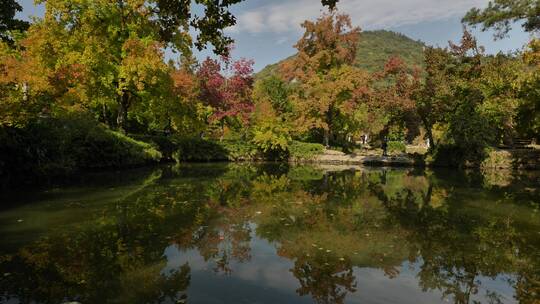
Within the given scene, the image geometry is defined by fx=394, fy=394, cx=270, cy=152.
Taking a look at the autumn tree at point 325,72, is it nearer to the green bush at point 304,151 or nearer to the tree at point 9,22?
the green bush at point 304,151

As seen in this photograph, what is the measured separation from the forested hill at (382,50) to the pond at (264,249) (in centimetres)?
8776

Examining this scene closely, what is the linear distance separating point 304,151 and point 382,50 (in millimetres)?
103127

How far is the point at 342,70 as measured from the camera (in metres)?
34.2

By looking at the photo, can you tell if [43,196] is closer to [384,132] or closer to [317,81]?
[317,81]

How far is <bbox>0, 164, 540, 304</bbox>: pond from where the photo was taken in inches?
213

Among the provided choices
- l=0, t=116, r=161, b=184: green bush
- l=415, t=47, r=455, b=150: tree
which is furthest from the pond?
l=415, t=47, r=455, b=150: tree

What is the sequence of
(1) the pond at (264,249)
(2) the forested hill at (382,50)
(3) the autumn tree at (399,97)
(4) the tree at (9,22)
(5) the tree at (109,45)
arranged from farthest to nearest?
(2) the forested hill at (382,50) → (3) the autumn tree at (399,97) → (4) the tree at (9,22) → (5) the tree at (109,45) → (1) the pond at (264,249)

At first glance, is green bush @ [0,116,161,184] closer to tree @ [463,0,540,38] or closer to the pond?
the pond

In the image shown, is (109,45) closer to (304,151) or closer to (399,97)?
(304,151)

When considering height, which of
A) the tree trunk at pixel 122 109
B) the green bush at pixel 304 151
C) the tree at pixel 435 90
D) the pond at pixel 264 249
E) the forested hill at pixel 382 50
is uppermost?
the forested hill at pixel 382 50

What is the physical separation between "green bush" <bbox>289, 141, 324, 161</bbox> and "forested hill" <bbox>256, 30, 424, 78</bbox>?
64907 millimetres

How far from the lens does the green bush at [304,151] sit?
3434 centimetres

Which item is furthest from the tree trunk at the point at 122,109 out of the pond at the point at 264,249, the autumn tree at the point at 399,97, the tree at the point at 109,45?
the autumn tree at the point at 399,97

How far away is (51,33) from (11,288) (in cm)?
1964
